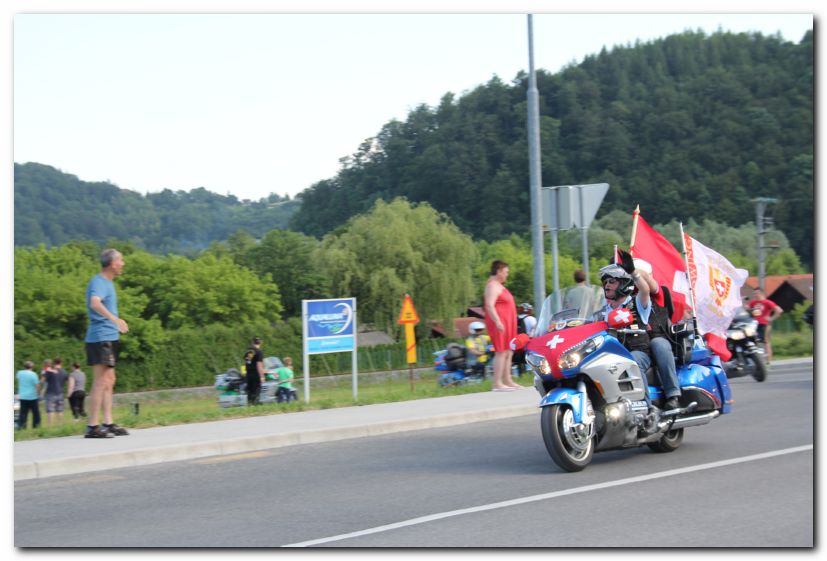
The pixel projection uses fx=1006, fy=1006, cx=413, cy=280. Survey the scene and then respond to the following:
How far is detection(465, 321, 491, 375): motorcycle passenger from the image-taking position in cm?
2216

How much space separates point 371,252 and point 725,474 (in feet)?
217

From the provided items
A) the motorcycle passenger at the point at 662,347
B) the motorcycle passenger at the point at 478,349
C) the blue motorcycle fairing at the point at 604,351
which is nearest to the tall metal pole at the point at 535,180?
the motorcycle passenger at the point at 478,349

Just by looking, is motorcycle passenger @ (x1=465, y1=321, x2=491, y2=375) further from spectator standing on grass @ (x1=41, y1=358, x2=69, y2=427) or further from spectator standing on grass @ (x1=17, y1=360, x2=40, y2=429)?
spectator standing on grass @ (x1=41, y1=358, x2=69, y2=427)

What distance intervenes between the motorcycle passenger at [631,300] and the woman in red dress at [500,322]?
6.26 m

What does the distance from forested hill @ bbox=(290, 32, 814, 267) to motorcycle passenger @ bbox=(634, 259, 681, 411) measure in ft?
118

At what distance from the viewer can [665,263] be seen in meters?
9.54

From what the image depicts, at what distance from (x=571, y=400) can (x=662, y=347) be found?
125 cm

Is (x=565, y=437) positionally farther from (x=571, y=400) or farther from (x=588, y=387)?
(x=588, y=387)

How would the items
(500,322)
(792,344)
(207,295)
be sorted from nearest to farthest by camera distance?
(500,322), (792,344), (207,295)

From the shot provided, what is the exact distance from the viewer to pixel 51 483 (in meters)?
8.80

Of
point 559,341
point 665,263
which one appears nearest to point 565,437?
point 559,341

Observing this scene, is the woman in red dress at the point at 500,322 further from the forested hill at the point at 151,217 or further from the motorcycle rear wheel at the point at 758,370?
the forested hill at the point at 151,217

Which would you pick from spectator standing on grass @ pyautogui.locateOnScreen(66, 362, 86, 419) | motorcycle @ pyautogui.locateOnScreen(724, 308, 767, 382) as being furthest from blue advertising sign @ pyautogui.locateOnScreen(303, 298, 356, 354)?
spectator standing on grass @ pyautogui.locateOnScreen(66, 362, 86, 419)

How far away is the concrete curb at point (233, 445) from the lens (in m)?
9.20
